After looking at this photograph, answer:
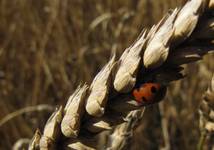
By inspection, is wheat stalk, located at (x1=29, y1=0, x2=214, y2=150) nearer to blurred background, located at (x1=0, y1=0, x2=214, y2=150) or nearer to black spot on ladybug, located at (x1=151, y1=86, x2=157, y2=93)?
black spot on ladybug, located at (x1=151, y1=86, x2=157, y2=93)

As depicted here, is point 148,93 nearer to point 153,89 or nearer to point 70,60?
point 153,89

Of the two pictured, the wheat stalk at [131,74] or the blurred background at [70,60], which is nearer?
the wheat stalk at [131,74]

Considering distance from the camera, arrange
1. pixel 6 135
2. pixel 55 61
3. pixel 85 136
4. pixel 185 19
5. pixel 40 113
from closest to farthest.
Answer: pixel 185 19, pixel 85 136, pixel 6 135, pixel 40 113, pixel 55 61

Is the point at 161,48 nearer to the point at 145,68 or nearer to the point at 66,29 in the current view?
the point at 145,68

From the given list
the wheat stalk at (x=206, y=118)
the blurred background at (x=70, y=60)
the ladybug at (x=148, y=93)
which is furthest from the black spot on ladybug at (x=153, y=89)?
the blurred background at (x=70, y=60)

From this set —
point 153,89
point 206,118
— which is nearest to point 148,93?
point 153,89

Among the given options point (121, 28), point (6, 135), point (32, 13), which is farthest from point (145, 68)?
point (32, 13)

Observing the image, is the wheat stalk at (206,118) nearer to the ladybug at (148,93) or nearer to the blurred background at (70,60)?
the ladybug at (148,93)

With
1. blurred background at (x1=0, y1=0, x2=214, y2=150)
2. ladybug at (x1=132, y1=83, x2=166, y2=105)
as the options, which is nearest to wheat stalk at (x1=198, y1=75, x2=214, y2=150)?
ladybug at (x1=132, y1=83, x2=166, y2=105)
